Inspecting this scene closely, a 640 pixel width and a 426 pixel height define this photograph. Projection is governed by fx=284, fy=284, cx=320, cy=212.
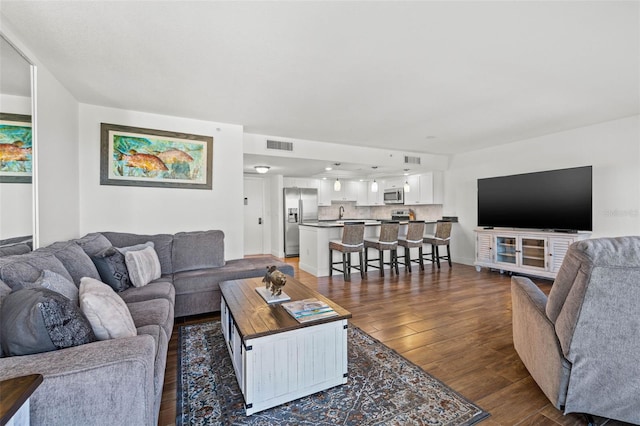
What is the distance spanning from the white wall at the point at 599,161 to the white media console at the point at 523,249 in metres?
0.46

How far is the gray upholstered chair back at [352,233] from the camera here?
4.84 meters

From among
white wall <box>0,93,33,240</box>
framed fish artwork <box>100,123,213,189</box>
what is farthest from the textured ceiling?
white wall <box>0,93,33,240</box>

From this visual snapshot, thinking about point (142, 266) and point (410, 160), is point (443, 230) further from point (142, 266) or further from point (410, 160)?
point (142, 266)

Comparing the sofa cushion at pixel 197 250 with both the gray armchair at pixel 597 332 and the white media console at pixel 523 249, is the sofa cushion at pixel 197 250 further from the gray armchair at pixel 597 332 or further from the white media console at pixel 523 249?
the white media console at pixel 523 249

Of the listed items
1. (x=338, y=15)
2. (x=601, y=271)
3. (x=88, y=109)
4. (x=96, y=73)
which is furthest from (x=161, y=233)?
(x=601, y=271)

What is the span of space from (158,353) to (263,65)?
2.28m

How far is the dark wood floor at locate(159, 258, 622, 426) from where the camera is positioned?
1776mm

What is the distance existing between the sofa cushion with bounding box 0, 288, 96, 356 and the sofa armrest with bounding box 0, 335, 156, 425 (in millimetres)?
48

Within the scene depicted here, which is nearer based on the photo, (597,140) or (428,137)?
(597,140)

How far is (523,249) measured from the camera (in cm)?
491

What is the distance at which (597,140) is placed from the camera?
427cm

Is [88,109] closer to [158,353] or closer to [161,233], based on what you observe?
[161,233]

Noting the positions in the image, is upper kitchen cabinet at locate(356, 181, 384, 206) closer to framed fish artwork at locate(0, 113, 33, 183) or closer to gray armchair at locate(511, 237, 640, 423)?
gray armchair at locate(511, 237, 640, 423)

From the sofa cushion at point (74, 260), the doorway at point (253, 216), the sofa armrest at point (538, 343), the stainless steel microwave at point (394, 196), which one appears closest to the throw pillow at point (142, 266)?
the sofa cushion at point (74, 260)
